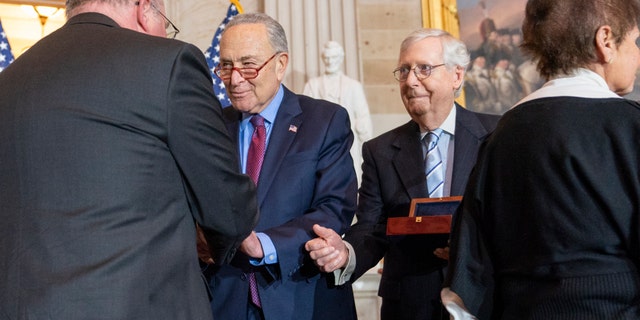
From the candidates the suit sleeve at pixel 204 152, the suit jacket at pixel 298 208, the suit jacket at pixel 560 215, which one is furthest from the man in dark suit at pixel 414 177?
the suit jacket at pixel 560 215

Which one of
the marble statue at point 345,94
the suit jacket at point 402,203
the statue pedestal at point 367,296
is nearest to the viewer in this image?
the suit jacket at point 402,203

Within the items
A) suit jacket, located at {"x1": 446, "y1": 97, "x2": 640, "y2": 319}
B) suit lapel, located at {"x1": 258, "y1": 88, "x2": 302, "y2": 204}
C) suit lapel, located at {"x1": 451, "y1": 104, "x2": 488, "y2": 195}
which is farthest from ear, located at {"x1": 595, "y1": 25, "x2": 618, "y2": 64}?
suit lapel, located at {"x1": 258, "y1": 88, "x2": 302, "y2": 204}

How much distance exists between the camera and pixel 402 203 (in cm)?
336

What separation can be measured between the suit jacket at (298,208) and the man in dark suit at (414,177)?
101 mm

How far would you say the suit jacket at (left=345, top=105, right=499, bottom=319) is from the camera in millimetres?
3227

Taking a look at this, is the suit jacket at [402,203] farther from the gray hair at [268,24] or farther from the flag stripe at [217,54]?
the flag stripe at [217,54]

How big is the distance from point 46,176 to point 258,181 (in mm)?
1202

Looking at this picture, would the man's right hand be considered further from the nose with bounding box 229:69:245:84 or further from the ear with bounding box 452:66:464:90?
the ear with bounding box 452:66:464:90

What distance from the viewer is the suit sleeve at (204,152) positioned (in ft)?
7.09

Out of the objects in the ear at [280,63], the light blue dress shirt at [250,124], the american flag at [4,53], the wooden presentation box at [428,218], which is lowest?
the wooden presentation box at [428,218]

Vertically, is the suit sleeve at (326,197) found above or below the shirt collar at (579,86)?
below

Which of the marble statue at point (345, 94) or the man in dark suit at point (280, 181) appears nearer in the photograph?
the man in dark suit at point (280, 181)

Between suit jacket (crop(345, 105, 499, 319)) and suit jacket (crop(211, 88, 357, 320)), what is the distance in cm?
14

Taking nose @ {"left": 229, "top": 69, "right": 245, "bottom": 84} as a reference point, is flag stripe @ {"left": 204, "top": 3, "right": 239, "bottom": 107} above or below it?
above
